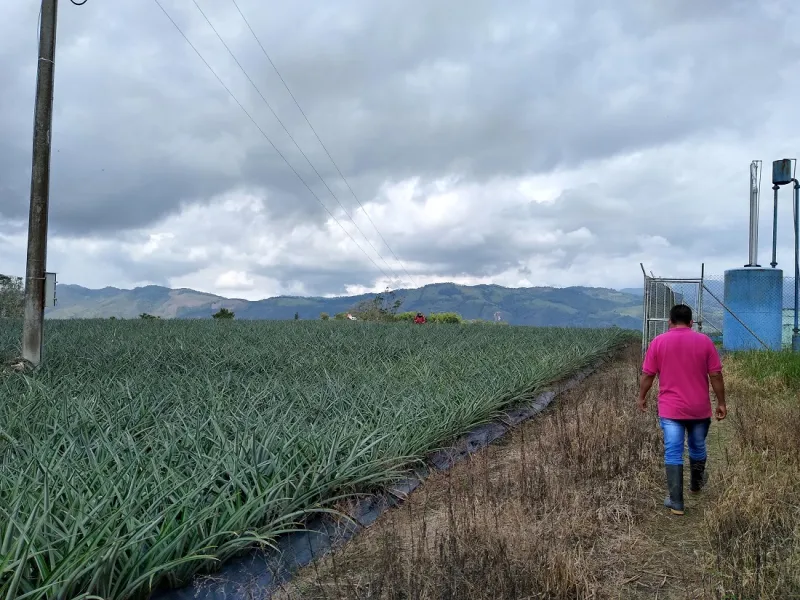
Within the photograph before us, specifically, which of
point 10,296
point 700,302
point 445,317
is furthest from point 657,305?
point 10,296

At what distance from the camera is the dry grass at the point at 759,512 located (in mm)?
2791

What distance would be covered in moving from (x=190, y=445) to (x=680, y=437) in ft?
11.4

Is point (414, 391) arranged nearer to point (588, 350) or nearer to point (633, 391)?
point (633, 391)

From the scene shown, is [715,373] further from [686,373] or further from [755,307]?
[755,307]

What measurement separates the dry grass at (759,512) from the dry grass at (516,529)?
479mm

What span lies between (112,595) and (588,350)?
37.4 feet

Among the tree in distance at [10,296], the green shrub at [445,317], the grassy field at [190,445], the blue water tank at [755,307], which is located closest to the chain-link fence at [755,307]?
the blue water tank at [755,307]

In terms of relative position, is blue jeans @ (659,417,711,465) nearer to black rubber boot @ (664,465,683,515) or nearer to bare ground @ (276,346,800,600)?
black rubber boot @ (664,465,683,515)

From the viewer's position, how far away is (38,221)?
8359mm

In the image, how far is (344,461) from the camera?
416 cm

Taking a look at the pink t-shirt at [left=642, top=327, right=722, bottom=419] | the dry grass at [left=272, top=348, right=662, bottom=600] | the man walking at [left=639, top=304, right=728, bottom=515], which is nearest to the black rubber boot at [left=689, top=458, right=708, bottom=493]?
the man walking at [left=639, top=304, right=728, bottom=515]

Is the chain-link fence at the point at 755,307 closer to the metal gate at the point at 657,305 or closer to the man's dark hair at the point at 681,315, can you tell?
the metal gate at the point at 657,305

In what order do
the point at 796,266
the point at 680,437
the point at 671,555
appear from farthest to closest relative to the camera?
the point at 796,266 < the point at 680,437 < the point at 671,555

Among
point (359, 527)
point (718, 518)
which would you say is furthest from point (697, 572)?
point (359, 527)
